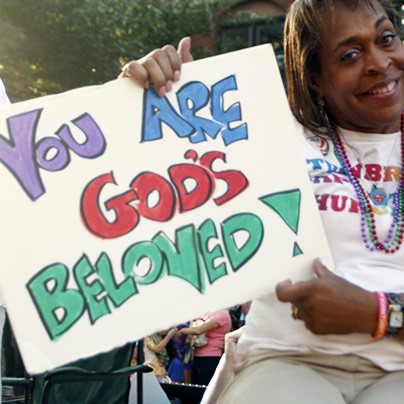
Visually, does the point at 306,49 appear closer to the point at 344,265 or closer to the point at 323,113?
the point at 323,113

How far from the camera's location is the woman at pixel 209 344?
527cm

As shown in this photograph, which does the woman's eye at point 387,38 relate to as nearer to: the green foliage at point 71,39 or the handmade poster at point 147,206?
the handmade poster at point 147,206

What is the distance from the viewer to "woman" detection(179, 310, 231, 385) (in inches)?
207

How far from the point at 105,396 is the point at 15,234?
4.37 feet

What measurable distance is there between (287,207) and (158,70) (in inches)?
17.8

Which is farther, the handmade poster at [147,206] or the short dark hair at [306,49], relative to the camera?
the short dark hair at [306,49]

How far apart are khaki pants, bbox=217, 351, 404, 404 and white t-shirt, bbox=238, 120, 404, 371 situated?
3 cm

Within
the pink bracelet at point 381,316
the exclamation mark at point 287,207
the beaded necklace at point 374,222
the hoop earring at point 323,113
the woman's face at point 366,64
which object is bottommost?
the pink bracelet at point 381,316

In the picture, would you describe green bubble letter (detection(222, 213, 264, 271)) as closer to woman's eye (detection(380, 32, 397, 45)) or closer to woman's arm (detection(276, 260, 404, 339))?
woman's arm (detection(276, 260, 404, 339))

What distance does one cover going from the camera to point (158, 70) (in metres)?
1.62

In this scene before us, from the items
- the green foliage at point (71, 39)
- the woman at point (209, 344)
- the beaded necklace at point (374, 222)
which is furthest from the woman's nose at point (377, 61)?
the green foliage at point (71, 39)

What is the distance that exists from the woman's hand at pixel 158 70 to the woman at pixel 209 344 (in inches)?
149

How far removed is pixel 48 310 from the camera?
1.42m

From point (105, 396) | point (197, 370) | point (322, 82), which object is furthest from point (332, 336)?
point (197, 370)
